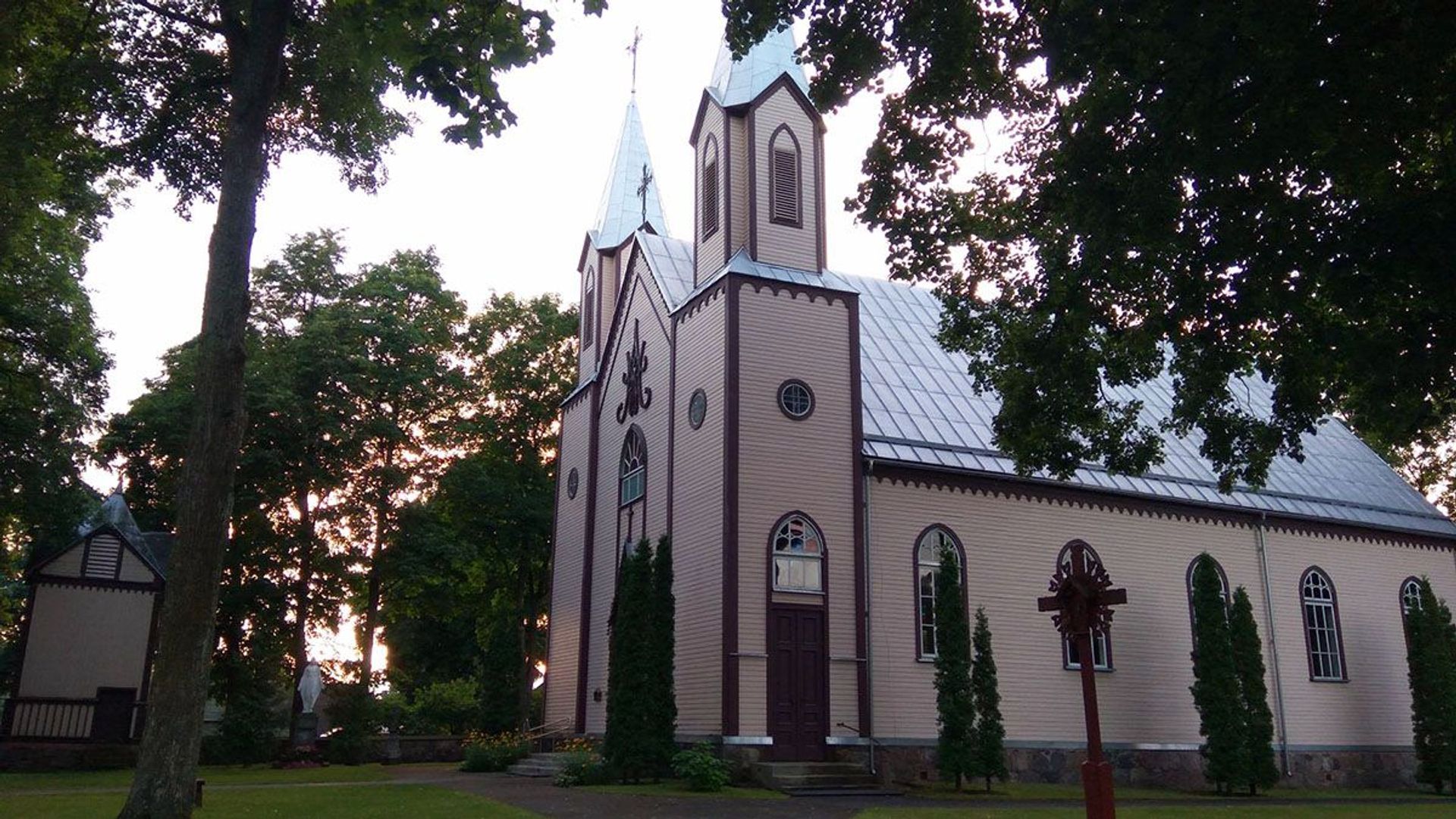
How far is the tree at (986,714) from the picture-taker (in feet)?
63.0

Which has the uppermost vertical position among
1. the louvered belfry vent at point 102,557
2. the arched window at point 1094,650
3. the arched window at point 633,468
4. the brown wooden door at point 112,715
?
the arched window at point 633,468

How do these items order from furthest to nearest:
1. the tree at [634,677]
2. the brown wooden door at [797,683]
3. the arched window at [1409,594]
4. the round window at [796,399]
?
the arched window at [1409,594]
the round window at [796,399]
the brown wooden door at [797,683]
the tree at [634,677]

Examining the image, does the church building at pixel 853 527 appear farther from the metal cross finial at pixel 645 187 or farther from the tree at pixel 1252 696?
the tree at pixel 1252 696

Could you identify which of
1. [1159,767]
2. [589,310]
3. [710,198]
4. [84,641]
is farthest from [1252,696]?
[84,641]

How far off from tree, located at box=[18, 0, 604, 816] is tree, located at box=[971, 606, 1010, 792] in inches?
515

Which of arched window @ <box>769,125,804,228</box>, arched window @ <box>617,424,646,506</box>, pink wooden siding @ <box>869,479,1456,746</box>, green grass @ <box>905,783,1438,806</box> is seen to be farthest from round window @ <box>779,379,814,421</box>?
green grass @ <box>905,783,1438,806</box>

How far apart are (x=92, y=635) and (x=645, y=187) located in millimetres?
18040

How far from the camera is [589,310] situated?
29.4 meters

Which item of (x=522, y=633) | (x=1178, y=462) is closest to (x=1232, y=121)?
(x=1178, y=462)

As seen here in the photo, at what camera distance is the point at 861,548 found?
20609 millimetres

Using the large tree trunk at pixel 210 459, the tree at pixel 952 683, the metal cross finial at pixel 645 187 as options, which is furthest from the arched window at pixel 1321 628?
the large tree trunk at pixel 210 459

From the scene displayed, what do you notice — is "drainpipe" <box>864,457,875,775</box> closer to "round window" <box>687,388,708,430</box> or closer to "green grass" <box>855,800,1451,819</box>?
"round window" <box>687,388,708,430</box>

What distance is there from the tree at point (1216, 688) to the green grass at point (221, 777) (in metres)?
16.0

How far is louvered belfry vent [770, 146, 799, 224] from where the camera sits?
2258 centimetres
